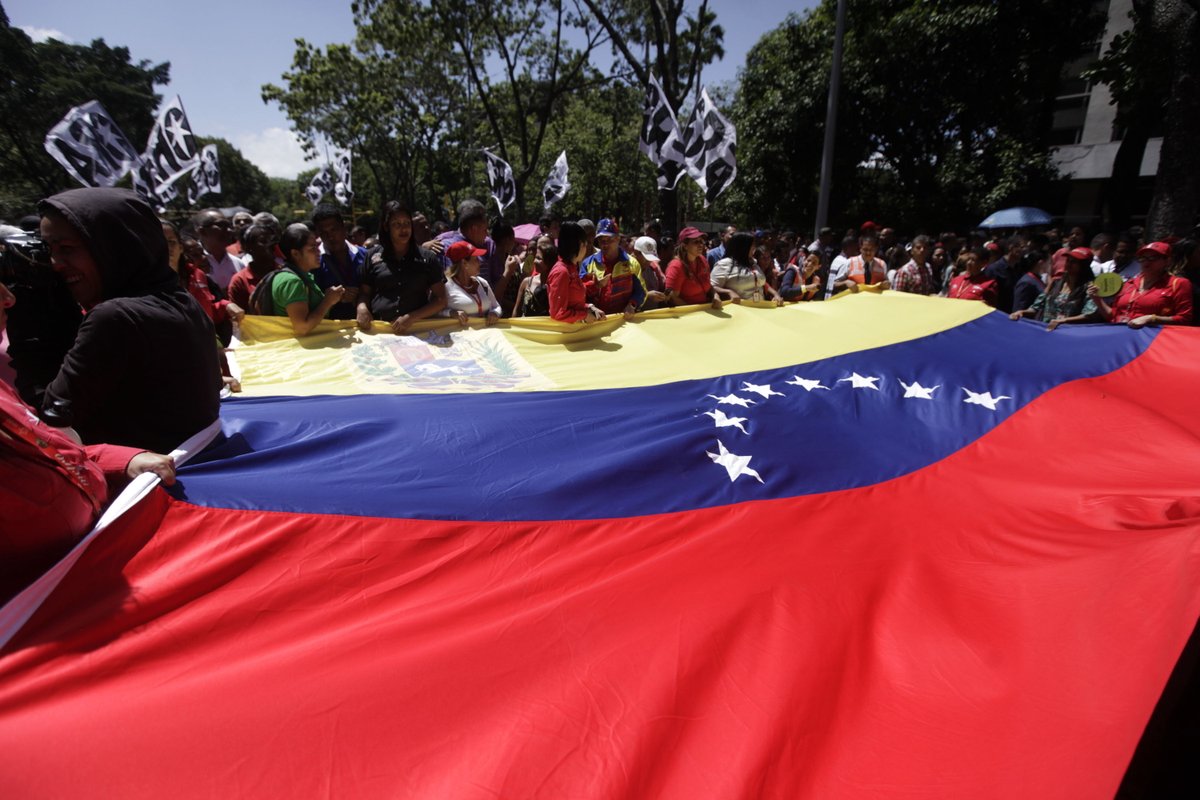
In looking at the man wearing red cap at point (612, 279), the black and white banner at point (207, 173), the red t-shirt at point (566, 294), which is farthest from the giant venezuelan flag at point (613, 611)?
the black and white banner at point (207, 173)

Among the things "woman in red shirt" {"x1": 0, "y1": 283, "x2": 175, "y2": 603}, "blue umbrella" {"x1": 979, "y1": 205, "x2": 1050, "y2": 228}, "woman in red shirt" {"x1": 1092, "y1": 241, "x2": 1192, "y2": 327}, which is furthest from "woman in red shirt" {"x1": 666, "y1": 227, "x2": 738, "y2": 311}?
"blue umbrella" {"x1": 979, "y1": 205, "x2": 1050, "y2": 228}

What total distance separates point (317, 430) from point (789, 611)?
225 centimetres

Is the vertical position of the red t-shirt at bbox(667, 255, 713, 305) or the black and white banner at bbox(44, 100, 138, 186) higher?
the black and white banner at bbox(44, 100, 138, 186)

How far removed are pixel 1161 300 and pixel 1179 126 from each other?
273 inches

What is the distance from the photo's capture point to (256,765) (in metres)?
1.44

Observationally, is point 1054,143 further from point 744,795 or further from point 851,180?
point 744,795

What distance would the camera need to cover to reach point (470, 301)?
196 inches

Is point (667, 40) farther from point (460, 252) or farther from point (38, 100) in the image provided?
point (38, 100)

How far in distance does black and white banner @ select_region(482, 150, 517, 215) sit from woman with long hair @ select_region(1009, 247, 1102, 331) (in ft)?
34.3

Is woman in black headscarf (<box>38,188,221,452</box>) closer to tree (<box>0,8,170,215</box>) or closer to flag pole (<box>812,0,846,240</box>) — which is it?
flag pole (<box>812,0,846,240</box>)

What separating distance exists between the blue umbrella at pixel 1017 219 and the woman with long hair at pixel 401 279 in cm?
1486

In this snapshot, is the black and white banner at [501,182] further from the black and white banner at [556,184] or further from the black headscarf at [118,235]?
the black headscarf at [118,235]

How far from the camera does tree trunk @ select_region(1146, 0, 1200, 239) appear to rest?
9.34 meters

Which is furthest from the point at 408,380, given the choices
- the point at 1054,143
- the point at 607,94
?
the point at 1054,143
